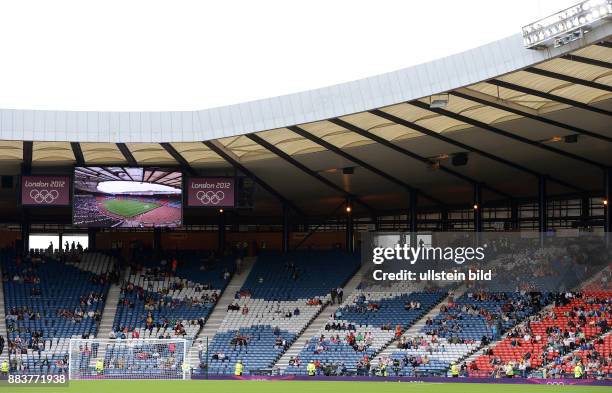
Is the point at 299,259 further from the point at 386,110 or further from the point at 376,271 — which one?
the point at 386,110

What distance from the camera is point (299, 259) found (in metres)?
69.0

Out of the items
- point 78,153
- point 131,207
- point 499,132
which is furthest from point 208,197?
point 499,132

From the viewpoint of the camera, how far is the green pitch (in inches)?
1759

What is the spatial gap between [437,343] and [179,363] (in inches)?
503

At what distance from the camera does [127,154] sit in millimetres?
55031

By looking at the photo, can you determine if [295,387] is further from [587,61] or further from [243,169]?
[587,61]

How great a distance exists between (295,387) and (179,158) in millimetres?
14360

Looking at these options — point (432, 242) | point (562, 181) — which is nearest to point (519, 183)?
point (562, 181)

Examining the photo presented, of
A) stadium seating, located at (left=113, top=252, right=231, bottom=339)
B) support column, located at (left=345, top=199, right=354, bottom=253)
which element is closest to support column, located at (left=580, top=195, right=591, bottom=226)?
support column, located at (left=345, top=199, right=354, bottom=253)

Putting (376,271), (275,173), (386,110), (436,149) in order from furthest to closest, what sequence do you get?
(376,271), (275,173), (436,149), (386,110)

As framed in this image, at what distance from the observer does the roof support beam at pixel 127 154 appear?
173 ft

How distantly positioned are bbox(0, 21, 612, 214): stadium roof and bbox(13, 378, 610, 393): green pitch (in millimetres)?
10875

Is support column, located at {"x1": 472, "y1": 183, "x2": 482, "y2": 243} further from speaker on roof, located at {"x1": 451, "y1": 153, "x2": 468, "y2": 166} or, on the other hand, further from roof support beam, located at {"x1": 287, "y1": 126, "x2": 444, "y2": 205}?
speaker on roof, located at {"x1": 451, "y1": 153, "x2": 468, "y2": 166}

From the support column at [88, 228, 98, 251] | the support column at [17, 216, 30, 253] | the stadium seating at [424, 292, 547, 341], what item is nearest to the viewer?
the stadium seating at [424, 292, 547, 341]
